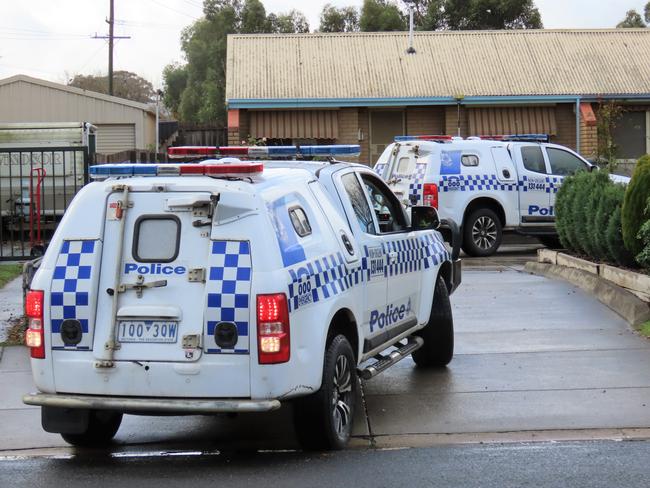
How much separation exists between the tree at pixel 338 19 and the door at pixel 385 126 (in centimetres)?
1776

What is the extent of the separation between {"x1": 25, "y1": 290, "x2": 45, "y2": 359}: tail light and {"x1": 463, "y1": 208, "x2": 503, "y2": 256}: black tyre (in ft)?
41.1

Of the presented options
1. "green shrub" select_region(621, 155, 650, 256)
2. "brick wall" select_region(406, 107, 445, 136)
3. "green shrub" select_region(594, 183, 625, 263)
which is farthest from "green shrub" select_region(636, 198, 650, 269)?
"brick wall" select_region(406, 107, 445, 136)

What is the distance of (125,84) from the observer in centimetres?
6925

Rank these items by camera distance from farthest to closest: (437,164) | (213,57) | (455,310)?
(213,57)
(437,164)
(455,310)

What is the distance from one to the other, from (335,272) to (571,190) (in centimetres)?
866

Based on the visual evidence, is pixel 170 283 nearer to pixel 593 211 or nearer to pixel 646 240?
pixel 646 240

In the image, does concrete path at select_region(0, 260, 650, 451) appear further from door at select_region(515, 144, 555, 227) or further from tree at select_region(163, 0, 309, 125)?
tree at select_region(163, 0, 309, 125)

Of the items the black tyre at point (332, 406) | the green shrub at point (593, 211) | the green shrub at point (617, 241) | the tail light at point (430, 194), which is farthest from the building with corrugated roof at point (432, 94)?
the black tyre at point (332, 406)

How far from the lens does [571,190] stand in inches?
584

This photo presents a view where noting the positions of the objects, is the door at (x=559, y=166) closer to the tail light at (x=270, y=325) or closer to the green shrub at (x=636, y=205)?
the green shrub at (x=636, y=205)

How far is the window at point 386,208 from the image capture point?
334 inches

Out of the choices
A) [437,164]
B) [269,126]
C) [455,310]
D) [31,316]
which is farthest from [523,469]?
[269,126]

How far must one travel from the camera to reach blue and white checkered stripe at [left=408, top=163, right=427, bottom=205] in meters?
17.6

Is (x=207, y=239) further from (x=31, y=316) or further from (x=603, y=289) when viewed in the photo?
(x=603, y=289)
